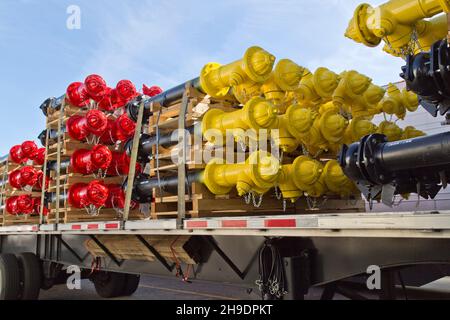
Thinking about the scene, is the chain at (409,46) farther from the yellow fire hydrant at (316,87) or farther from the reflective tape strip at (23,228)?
the reflective tape strip at (23,228)

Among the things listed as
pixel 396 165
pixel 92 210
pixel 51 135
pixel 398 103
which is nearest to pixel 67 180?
pixel 92 210

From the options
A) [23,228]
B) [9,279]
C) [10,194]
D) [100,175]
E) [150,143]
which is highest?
[150,143]

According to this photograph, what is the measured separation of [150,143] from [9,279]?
326cm

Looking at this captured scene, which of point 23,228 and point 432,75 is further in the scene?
point 23,228

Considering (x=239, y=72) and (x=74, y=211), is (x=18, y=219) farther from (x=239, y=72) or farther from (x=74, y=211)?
(x=239, y=72)

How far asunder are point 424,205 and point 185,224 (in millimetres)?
5645

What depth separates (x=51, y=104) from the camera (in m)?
6.93

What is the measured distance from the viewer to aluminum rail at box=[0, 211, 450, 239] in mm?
2119

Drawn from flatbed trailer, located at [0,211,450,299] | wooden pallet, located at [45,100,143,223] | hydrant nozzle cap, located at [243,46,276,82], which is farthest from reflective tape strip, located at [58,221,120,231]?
hydrant nozzle cap, located at [243,46,276,82]

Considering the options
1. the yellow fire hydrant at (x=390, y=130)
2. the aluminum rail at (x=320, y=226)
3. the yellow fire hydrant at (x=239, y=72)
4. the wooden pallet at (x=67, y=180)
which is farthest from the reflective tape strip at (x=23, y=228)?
the yellow fire hydrant at (x=390, y=130)

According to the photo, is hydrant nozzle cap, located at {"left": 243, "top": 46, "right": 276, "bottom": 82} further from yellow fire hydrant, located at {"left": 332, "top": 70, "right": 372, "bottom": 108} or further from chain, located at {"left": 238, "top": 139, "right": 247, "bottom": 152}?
yellow fire hydrant, located at {"left": 332, "top": 70, "right": 372, "bottom": 108}
